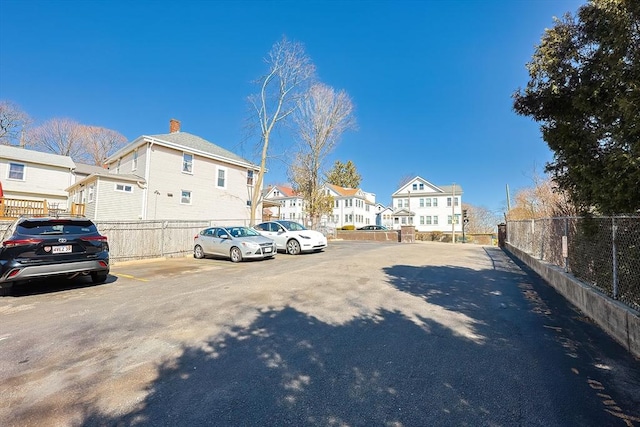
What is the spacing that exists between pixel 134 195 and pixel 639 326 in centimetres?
2197

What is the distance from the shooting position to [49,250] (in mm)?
6004

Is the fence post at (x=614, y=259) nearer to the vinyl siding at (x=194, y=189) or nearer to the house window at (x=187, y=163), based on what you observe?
the vinyl siding at (x=194, y=189)

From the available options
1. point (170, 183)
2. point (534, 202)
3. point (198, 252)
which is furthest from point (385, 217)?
point (198, 252)

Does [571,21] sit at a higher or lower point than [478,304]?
higher

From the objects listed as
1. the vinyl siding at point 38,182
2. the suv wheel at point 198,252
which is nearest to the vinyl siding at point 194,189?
the suv wheel at point 198,252

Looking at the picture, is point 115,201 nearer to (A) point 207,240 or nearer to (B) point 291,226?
(A) point 207,240

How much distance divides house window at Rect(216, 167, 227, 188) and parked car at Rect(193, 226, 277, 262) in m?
10.8

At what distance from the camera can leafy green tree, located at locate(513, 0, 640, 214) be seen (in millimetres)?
3469

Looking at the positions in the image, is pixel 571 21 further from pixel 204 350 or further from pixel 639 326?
pixel 204 350

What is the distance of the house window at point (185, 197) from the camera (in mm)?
20672

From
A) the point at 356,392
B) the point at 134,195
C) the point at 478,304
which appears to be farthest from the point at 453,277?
the point at 134,195

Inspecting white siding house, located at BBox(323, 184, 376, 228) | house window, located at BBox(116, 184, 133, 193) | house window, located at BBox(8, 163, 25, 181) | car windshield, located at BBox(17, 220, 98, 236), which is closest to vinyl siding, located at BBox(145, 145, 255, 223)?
house window, located at BBox(116, 184, 133, 193)

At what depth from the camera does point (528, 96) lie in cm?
486

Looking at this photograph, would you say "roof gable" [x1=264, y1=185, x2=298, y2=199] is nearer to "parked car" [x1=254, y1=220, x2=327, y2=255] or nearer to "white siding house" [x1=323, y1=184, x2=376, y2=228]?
"white siding house" [x1=323, y1=184, x2=376, y2=228]
